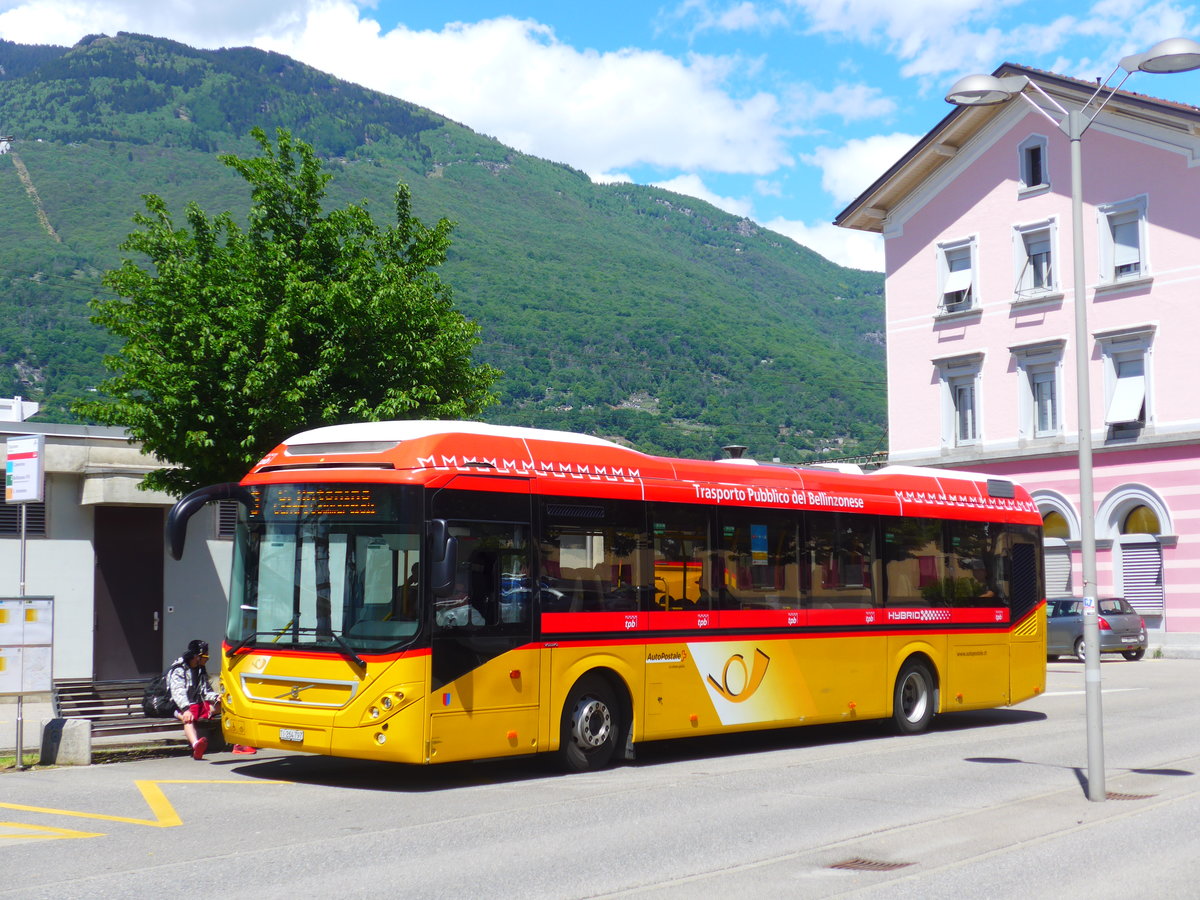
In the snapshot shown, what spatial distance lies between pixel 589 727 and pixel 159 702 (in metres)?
4.82

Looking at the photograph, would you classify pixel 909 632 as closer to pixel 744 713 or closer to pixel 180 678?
pixel 744 713

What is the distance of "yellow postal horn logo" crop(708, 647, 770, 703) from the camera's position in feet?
47.3

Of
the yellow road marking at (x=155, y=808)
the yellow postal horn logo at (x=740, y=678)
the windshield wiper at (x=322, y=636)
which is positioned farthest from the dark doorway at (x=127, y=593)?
the yellow postal horn logo at (x=740, y=678)

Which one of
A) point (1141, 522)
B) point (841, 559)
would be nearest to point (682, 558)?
point (841, 559)

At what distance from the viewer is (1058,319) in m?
37.8

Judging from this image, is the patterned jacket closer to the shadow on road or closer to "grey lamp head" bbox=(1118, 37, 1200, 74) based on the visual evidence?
the shadow on road

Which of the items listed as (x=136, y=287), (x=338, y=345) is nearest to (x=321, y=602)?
(x=338, y=345)

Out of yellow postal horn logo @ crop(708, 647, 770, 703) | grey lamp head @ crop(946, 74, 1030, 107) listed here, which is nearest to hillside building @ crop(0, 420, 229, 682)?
yellow postal horn logo @ crop(708, 647, 770, 703)

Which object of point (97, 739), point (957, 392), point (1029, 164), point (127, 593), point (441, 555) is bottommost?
point (97, 739)

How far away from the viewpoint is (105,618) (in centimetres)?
2325

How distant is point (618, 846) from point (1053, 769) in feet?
19.8

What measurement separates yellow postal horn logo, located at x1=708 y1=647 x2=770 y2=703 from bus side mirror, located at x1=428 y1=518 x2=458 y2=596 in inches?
160

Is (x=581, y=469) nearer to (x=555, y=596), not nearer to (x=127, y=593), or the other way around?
(x=555, y=596)

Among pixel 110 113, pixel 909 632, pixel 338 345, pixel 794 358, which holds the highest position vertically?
pixel 110 113
